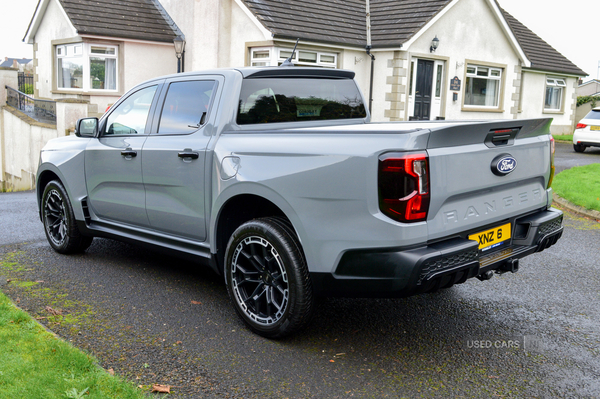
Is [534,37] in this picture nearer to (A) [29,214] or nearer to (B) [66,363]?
(A) [29,214]

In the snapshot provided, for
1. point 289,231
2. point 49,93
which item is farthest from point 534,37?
point 289,231

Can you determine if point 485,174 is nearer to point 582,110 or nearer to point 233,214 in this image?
point 233,214

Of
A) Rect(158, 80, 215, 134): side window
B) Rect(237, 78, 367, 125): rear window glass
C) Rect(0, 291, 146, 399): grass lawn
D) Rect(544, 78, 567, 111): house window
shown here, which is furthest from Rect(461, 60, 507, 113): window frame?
Rect(0, 291, 146, 399): grass lawn

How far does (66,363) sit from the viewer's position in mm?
3480

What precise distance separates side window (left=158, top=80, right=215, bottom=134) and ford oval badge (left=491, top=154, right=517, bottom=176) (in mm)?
2209

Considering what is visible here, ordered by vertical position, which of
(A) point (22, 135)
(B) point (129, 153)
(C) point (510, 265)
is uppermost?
(B) point (129, 153)

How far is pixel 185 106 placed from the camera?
15.9ft

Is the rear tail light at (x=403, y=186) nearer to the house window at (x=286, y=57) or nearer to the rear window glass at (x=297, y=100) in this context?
the rear window glass at (x=297, y=100)

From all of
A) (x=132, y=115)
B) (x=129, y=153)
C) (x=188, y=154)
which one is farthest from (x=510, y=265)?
(x=132, y=115)

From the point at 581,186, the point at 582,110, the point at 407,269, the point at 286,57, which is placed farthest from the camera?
the point at 582,110

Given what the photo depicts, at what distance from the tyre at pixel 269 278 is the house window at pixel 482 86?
20.4 m

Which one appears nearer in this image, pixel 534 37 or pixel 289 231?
pixel 289 231

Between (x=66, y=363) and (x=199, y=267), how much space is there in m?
2.52

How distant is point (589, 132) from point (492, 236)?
55.1 ft
